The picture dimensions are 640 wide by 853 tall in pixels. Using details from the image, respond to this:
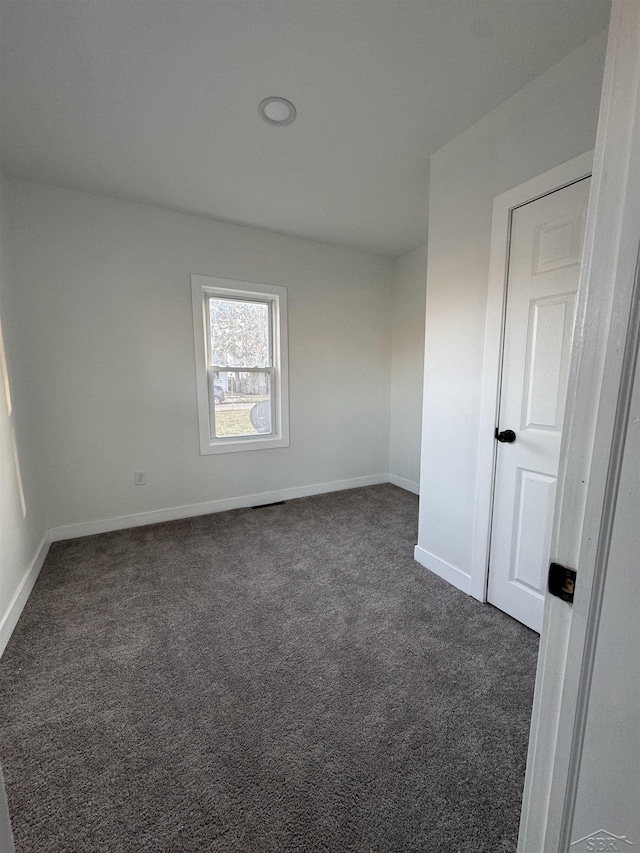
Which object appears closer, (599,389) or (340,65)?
(599,389)

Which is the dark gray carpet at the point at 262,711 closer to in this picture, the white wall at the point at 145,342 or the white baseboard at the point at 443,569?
the white baseboard at the point at 443,569

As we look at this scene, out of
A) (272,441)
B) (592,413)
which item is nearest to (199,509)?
(272,441)

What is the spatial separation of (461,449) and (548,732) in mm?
1667

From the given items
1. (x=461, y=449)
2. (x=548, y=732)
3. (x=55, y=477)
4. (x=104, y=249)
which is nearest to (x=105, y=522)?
(x=55, y=477)

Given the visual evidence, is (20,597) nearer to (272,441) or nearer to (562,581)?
(272,441)

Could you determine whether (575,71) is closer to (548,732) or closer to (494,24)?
(494,24)

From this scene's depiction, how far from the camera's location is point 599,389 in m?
0.48

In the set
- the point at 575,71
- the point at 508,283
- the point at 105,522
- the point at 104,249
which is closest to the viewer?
the point at 575,71

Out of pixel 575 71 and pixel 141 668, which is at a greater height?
pixel 575 71

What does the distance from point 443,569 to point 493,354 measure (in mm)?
1383

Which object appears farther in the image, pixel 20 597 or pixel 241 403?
pixel 241 403

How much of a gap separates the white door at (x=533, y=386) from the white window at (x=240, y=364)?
218 cm

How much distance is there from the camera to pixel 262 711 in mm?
1354

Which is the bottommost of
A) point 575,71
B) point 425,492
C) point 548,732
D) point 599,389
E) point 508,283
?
point 425,492
